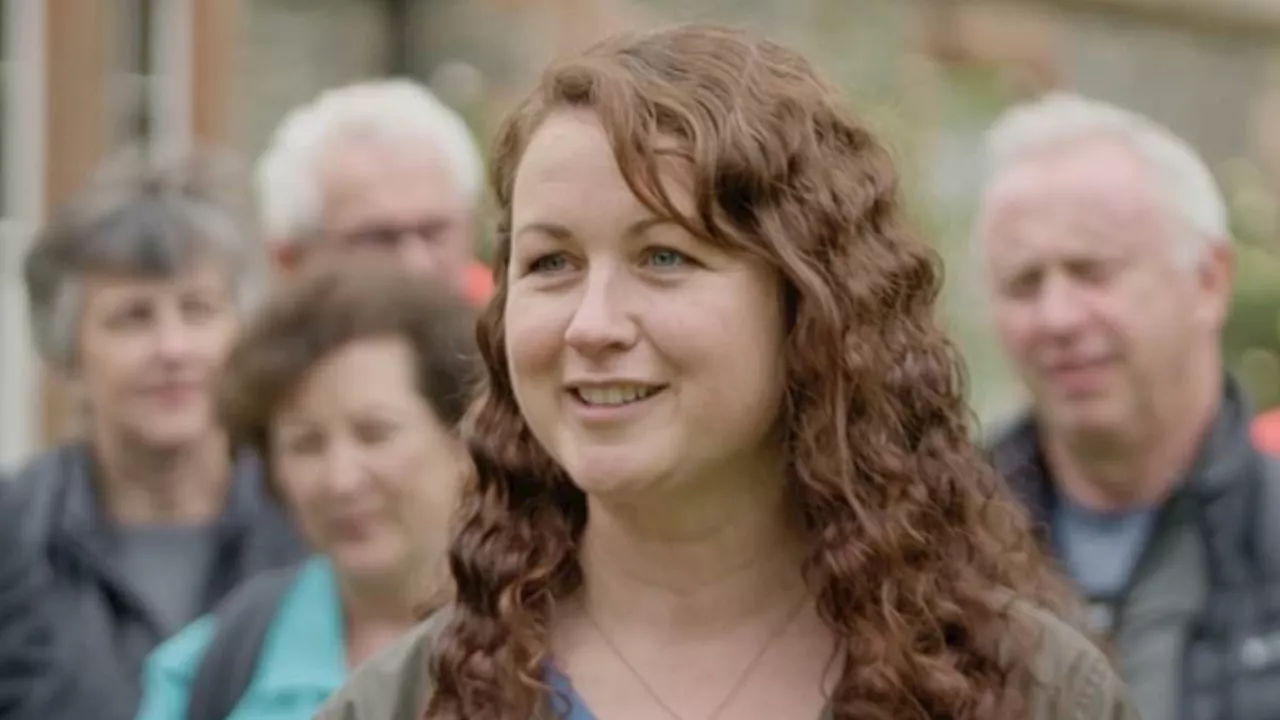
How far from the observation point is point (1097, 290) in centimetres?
463

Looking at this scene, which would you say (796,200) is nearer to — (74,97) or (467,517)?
(467,517)

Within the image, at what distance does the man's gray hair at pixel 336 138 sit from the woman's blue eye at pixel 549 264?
2649 millimetres

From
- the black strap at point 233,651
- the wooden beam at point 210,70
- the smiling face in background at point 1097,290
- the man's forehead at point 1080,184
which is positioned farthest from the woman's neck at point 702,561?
the wooden beam at point 210,70

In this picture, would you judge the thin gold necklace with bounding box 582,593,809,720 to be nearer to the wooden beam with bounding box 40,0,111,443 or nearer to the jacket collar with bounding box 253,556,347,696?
the jacket collar with bounding box 253,556,347,696

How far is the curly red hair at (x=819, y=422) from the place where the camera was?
2.80 metres

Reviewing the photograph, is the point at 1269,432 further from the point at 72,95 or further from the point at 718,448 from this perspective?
the point at 72,95

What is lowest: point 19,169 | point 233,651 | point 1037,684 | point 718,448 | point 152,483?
point 19,169

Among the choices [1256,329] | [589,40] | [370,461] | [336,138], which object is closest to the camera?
[370,461]

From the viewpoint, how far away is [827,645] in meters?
2.93

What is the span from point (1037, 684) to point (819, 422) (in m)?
0.35

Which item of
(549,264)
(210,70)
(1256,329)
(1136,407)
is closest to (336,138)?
(1136,407)

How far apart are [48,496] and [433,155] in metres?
1.02

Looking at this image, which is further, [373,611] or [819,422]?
[373,611]

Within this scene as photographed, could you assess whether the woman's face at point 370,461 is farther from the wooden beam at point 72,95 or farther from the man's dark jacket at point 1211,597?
the wooden beam at point 72,95
